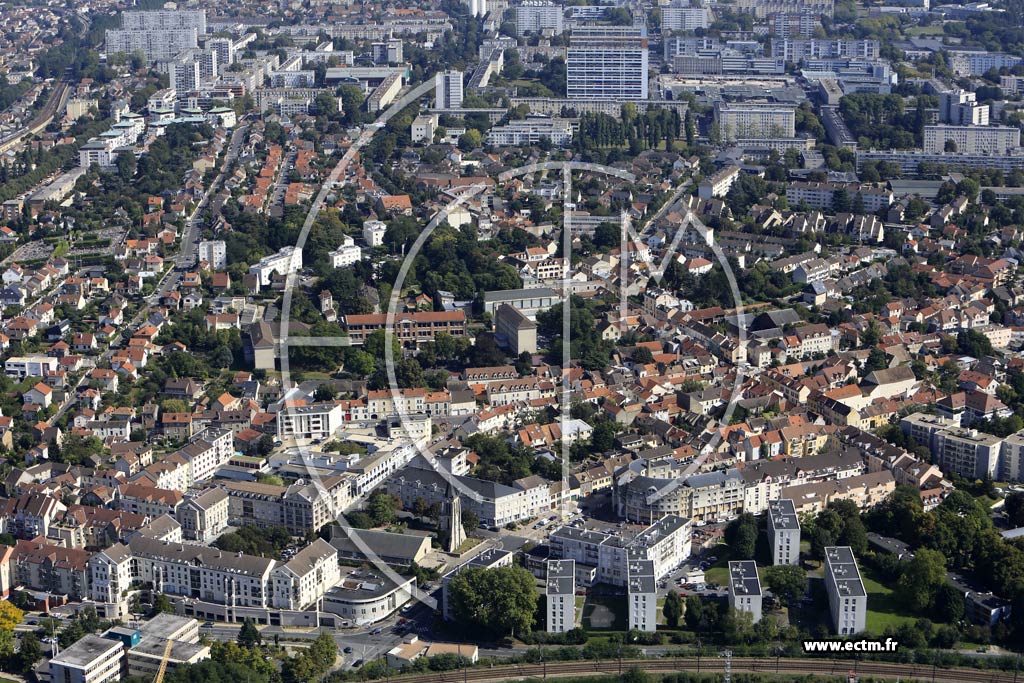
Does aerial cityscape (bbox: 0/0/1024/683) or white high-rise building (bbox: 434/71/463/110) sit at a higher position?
white high-rise building (bbox: 434/71/463/110)

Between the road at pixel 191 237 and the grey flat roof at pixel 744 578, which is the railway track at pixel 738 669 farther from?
the road at pixel 191 237

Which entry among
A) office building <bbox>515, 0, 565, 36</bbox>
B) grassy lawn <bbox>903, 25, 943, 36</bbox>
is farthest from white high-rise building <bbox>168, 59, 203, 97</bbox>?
grassy lawn <bbox>903, 25, 943, 36</bbox>

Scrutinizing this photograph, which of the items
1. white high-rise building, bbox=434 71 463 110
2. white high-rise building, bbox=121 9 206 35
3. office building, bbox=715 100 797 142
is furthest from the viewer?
white high-rise building, bbox=121 9 206 35

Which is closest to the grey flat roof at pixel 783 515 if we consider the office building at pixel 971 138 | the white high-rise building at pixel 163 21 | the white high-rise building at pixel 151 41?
the office building at pixel 971 138

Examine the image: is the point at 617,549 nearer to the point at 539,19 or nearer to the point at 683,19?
the point at 539,19

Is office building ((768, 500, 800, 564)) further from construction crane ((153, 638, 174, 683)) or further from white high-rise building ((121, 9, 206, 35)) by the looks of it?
white high-rise building ((121, 9, 206, 35))

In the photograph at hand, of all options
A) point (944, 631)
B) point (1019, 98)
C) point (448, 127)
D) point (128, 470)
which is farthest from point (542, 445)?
point (1019, 98)
